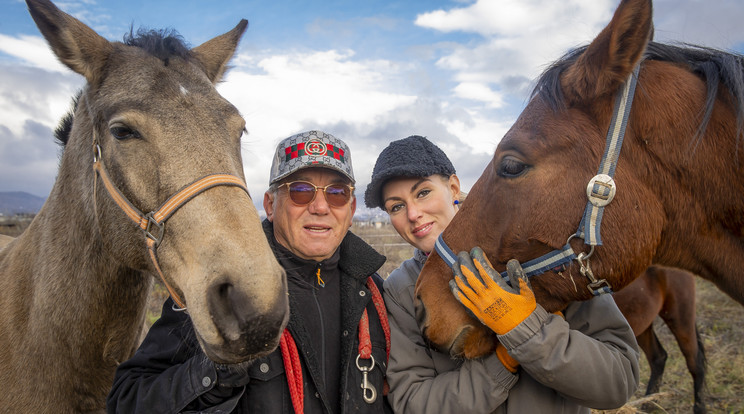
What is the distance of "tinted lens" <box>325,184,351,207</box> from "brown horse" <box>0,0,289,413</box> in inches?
26.0

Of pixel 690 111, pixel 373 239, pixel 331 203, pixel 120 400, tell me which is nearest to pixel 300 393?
pixel 120 400

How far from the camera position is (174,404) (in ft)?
6.06

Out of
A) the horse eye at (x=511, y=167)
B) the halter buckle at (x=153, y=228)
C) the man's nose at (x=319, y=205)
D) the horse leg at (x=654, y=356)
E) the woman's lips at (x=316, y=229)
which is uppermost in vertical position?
the horse eye at (x=511, y=167)

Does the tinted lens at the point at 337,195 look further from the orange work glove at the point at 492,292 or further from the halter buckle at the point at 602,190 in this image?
the halter buckle at the point at 602,190

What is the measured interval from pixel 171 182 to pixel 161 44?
980 millimetres

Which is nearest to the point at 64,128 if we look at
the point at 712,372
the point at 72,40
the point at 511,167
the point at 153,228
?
the point at 72,40

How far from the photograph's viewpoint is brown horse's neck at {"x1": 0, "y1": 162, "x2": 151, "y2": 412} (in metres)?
2.30

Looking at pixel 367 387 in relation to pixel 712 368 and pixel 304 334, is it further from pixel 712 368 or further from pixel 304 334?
pixel 712 368

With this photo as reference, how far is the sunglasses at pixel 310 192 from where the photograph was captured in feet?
8.24

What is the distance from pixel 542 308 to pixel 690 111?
1.16 meters

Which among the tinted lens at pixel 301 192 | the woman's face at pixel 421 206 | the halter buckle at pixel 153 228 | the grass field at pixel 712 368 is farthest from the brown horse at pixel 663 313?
the halter buckle at pixel 153 228

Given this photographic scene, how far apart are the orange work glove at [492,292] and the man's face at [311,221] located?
85cm

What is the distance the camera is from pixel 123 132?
1976 millimetres

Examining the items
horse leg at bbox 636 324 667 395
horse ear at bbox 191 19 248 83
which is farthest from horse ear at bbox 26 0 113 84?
horse leg at bbox 636 324 667 395
